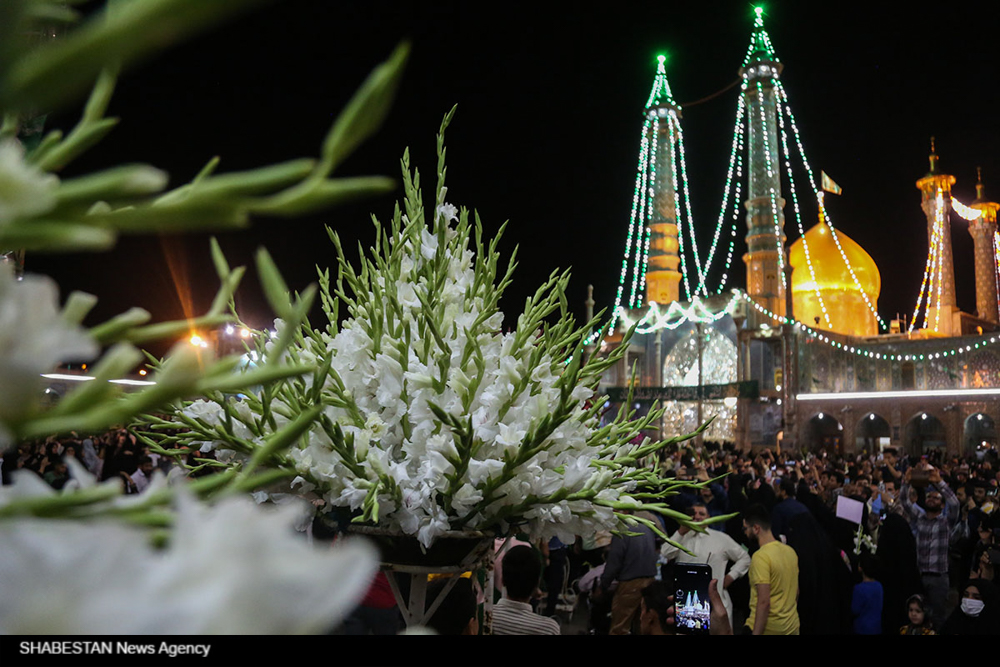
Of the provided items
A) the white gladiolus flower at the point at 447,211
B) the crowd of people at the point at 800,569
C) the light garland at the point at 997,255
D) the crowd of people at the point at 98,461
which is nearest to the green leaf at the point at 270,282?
the white gladiolus flower at the point at 447,211

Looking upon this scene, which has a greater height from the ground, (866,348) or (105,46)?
(866,348)

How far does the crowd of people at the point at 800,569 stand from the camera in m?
5.25

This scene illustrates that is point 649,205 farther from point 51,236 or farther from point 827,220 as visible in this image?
point 51,236

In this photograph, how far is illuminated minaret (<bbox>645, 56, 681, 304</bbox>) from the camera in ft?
107

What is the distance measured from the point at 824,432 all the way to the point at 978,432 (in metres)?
5.80

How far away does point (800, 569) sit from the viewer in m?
5.58

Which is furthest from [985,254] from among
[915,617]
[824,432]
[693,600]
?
[693,600]

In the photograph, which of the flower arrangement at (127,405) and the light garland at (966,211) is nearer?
the flower arrangement at (127,405)

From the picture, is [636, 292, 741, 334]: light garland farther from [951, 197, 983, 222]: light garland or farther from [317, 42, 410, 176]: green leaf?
A: [317, 42, 410, 176]: green leaf

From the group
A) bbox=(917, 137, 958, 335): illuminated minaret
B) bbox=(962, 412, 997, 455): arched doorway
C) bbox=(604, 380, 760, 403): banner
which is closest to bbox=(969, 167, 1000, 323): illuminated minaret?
bbox=(917, 137, 958, 335): illuminated minaret

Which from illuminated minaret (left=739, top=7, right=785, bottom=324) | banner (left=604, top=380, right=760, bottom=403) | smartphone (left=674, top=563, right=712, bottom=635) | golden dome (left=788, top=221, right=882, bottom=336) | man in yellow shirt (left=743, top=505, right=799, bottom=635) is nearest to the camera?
smartphone (left=674, top=563, right=712, bottom=635)

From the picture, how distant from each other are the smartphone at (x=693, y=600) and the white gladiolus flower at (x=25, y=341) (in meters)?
4.21

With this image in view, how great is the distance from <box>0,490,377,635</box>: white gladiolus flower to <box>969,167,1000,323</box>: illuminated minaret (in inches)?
1576

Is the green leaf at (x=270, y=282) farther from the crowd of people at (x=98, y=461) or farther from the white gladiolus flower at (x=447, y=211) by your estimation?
the crowd of people at (x=98, y=461)
